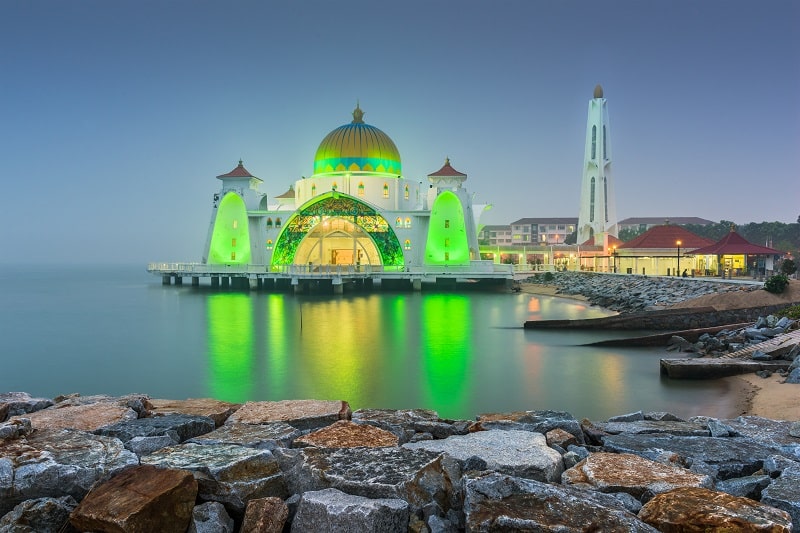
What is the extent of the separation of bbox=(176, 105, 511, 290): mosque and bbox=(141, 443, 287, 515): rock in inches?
1379

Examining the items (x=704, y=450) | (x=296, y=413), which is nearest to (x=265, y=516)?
(x=296, y=413)

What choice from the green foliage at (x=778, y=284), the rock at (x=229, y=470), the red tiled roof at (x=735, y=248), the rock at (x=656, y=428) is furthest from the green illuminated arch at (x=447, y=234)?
the rock at (x=229, y=470)

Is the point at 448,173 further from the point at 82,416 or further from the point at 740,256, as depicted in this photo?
the point at 82,416

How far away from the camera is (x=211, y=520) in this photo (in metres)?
3.48

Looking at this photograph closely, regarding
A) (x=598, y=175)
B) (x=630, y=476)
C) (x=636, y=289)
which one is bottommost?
(x=630, y=476)

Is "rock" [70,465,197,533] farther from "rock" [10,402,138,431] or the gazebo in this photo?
the gazebo

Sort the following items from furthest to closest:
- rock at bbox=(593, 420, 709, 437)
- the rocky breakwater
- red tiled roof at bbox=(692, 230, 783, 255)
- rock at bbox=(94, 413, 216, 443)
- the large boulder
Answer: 1. red tiled roof at bbox=(692, 230, 783, 255)
2. the rocky breakwater
3. rock at bbox=(593, 420, 709, 437)
4. rock at bbox=(94, 413, 216, 443)
5. the large boulder

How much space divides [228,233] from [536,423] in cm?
4135

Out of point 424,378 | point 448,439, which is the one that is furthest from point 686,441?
point 424,378

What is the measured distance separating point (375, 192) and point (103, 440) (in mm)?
41423

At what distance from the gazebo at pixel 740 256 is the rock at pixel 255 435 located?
2993 centimetres

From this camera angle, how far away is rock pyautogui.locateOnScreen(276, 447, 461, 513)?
3602 mm

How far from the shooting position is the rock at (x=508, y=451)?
4.03 meters

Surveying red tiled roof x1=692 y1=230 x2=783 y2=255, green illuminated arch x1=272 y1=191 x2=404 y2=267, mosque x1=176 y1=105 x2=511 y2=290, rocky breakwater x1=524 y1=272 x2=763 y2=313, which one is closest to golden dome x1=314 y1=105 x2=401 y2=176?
mosque x1=176 y1=105 x2=511 y2=290
